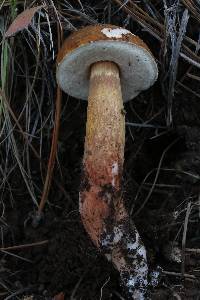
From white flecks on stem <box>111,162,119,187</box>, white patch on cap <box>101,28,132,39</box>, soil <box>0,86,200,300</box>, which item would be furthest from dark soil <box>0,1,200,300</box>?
white patch on cap <box>101,28,132,39</box>

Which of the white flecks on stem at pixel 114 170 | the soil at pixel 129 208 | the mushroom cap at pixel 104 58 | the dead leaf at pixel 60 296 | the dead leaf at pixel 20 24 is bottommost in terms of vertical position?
the dead leaf at pixel 60 296

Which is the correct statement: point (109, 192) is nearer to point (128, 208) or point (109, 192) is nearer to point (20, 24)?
point (128, 208)

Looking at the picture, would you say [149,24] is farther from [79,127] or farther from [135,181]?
[135,181]

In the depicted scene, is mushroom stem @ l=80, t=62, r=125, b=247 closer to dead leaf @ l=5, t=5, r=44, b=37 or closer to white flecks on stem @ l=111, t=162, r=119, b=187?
white flecks on stem @ l=111, t=162, r=119, b=187

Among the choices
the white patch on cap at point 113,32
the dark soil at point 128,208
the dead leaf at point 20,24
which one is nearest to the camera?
the dead leaf at point 20,24

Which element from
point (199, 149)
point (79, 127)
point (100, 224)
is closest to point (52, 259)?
point (100, 224)

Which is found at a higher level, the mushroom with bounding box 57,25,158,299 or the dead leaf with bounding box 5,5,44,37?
the dead leaf with bounding box 5,5,44,37

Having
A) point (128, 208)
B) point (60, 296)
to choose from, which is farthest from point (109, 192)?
point (60, 296)

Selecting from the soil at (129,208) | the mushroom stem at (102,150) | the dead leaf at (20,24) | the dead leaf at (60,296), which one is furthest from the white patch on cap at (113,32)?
the dead leaf at (60,296)

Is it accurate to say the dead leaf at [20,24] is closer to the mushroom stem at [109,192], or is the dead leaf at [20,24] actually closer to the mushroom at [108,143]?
the mushroom at [108,143]
